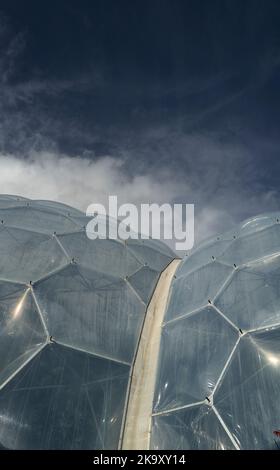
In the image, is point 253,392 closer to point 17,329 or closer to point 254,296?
point 254,296

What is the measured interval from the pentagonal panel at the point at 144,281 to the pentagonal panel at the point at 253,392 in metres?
3.04

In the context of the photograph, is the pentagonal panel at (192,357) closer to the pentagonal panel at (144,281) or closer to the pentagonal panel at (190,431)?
the pentagonal panel at (190,431)

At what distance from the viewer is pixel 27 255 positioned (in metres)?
7.41

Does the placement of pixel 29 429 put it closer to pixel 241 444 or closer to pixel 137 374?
pixel 137 374

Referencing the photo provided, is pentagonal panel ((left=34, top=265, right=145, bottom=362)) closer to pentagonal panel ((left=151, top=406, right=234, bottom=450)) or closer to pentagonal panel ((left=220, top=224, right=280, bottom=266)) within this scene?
pentagonal panel ((left=151, top=406, right=234, bottom=450))

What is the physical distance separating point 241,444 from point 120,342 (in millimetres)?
2695

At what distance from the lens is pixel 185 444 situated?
4.59 metres

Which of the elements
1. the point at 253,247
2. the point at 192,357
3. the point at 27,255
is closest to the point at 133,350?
the point at 192,357

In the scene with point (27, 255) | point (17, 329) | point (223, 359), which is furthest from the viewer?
point (27, 255)

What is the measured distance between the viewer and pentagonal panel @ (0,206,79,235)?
8.97m

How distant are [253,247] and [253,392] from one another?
13.4 feet

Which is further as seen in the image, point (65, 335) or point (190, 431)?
point (65, 335)

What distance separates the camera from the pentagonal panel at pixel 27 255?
266 inches

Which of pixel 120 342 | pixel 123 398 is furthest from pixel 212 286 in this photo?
pixel 123 398
